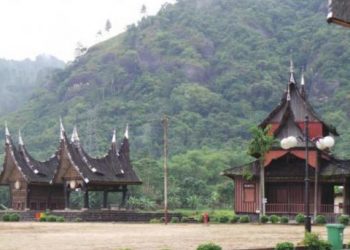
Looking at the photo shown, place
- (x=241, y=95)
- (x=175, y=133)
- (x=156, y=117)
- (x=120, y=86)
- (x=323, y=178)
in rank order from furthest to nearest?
(x=120, y=86) → (x=241, y=95) → (x=156, y=117) → (x=175, y=133) → (x=323, y=178)

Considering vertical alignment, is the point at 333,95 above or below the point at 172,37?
below

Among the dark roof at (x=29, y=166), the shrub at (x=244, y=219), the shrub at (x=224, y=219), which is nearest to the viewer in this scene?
the shrub at (x=244, y=219)

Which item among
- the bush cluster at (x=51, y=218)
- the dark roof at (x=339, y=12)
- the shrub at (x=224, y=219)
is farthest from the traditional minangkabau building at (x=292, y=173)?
the dark roof at (x=339, y=12)

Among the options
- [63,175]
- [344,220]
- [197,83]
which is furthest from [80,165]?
[197,83]

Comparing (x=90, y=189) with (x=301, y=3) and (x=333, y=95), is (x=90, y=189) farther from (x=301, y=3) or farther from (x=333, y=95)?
(x=301, y=3)

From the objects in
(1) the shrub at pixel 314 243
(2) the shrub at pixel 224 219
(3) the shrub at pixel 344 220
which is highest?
(1) the shrub at pixel 314 243

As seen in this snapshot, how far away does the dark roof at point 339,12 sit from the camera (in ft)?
39.7

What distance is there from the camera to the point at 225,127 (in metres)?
118

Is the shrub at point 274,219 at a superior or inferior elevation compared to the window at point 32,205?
inferior

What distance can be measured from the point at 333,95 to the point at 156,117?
3088 cm

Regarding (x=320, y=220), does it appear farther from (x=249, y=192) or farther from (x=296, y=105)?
(x=296, y=105)

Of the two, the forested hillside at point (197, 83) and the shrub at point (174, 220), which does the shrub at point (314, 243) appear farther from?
the forested hillside at point (197, 83)

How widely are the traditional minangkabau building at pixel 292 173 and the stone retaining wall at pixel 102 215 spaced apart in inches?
214

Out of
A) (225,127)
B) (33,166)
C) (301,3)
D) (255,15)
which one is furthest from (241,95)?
(33,166)
